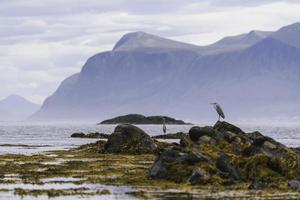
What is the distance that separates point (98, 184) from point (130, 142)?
23331mm

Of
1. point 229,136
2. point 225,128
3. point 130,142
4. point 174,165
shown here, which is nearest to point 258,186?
point 174,165

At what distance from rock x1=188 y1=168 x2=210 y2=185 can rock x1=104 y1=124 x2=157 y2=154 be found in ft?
71.1

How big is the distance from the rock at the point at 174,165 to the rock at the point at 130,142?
1887 cm

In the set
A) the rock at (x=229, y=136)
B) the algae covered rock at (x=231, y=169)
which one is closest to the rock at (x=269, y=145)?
the algae covered rock at (x=231, y=169)

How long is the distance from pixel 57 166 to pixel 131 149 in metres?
13.7

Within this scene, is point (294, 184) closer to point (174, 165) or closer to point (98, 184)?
point (174, 165)

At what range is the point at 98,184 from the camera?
3256cm

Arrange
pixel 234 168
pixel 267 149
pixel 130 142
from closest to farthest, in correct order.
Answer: pixel 234 168
pixel 267 149
pixel 130 142

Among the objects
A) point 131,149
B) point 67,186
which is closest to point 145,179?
point 67,186

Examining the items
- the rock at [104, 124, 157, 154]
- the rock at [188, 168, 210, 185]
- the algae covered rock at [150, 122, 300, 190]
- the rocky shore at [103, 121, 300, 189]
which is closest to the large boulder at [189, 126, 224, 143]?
the rock at [104, 124, 157, 154]

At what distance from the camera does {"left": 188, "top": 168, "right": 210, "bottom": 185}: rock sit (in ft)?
106

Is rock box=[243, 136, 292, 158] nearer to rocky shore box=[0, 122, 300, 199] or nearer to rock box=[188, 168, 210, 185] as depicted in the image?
rocky shore box=[0, 122, 300, 199]

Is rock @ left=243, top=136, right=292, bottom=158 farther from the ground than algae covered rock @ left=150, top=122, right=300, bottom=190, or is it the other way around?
rock @ left=243, top=136, right=292, bottom=158

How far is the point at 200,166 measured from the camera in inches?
1348
